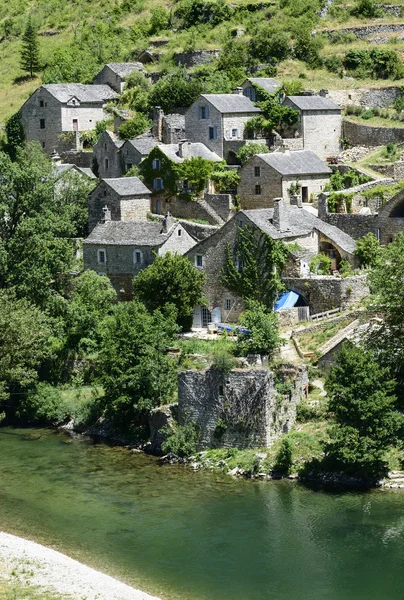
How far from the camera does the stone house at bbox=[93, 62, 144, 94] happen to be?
7894cm

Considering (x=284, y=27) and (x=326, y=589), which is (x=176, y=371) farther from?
(x=284, y=27)

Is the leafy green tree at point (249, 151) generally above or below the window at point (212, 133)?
below

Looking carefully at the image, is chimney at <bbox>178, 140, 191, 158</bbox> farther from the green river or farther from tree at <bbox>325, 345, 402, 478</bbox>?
tree at <bbox>325, 345, 402, 478</bbox>

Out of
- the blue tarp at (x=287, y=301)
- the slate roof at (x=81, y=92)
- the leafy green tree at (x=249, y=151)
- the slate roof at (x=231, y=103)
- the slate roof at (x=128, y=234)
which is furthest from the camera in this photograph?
the slate roof at (x=81, y=92)

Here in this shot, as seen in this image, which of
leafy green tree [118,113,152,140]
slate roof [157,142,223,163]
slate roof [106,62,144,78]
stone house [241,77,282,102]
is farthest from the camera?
slate roof [106,62,144,78]

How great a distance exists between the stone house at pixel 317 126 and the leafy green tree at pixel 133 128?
8487 mm

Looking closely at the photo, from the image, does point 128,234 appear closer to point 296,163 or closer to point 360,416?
point 296,163

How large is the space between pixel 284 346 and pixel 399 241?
6.03 m

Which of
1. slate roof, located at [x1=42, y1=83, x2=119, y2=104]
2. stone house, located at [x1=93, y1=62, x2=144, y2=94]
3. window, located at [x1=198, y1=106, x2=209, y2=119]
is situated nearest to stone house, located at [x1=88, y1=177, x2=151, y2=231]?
window, located at [x1=198, y1=106, x2=209, y2=119]

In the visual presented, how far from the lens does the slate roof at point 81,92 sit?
246 feet

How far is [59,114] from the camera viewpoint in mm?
74438

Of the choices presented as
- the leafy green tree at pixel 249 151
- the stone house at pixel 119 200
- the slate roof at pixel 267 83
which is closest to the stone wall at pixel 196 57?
the slate roof at pixel 267 83

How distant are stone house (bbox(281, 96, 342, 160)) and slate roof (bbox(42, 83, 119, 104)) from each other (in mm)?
14718

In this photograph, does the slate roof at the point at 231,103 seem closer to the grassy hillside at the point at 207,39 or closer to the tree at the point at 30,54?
the grassy hillside at the point at 207,39
